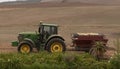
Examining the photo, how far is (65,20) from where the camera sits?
140ft

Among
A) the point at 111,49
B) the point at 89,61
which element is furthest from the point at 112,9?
the point at 89,61

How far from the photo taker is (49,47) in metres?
22.3

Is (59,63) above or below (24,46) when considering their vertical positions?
below

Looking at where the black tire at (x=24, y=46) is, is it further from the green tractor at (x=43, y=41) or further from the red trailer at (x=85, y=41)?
the red trailer at (x=85, y=41)

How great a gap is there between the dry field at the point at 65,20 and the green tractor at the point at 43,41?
638cm

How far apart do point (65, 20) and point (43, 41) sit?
1963 centimetres

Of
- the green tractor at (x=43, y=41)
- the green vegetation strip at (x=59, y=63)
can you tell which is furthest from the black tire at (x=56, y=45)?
the green vegetation strip at (x=59, y=63)

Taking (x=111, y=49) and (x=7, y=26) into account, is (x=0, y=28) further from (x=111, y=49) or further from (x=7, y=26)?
(x=111, y=49)

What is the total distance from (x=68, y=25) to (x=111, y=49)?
50.2 ft

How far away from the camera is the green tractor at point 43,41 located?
2234 cm

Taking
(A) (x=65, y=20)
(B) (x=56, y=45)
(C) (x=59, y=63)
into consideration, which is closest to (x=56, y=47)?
(B) (x=56, y=45)

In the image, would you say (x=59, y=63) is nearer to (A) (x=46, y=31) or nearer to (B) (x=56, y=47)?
(B) (x=56, y=47)

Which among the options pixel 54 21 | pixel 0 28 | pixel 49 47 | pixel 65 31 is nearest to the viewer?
pixel 49 47

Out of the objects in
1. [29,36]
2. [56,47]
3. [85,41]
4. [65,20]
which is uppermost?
[65,20]
